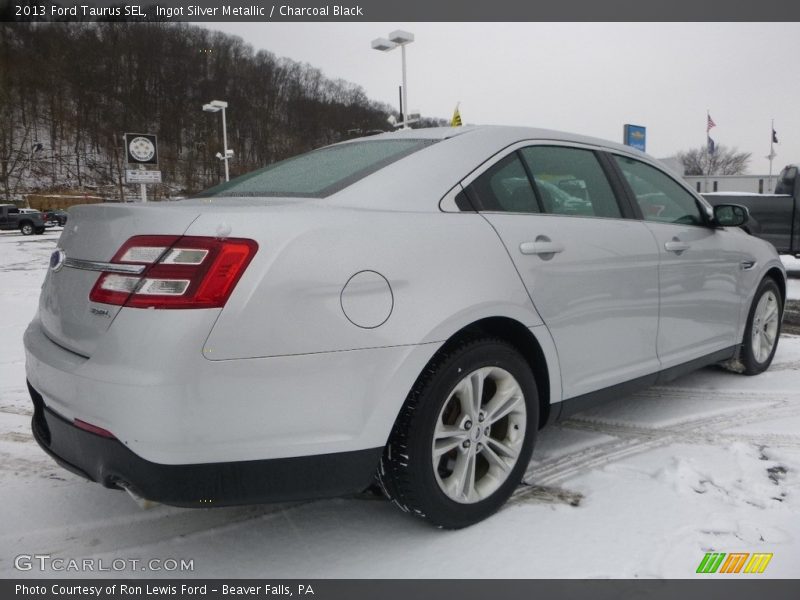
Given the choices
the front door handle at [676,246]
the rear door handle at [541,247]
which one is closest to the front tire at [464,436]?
the rear door handle at [541,247]

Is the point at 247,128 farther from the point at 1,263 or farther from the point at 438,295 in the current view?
the point at 438,295

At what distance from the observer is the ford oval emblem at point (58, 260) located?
2211mm

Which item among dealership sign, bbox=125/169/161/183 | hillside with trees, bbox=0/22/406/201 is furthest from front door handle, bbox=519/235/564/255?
hillside with trees, bbox=0/22/406/201

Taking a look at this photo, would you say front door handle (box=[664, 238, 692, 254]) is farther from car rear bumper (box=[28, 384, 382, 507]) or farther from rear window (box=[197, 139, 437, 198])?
car rear bumper (box=[28, 384, 382, 507])

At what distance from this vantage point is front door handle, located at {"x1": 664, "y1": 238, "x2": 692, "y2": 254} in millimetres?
3210

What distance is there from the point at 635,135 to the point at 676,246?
1032 centimetres

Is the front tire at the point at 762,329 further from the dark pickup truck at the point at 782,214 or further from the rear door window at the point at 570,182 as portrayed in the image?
the dark pickup truck at the point at 782,214

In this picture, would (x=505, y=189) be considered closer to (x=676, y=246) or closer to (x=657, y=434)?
(x=676, y=246)

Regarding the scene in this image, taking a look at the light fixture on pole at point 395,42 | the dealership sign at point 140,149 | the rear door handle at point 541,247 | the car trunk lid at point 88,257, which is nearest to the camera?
the car trunk lid at point 88,257

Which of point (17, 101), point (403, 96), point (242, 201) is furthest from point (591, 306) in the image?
point (17, 101)

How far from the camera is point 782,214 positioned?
9.48 metres

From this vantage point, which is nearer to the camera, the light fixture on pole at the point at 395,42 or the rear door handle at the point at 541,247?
the rear door handle at the point at 541,247

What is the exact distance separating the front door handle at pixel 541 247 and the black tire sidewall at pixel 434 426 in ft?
1.26

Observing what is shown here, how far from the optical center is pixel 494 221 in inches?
94.2
